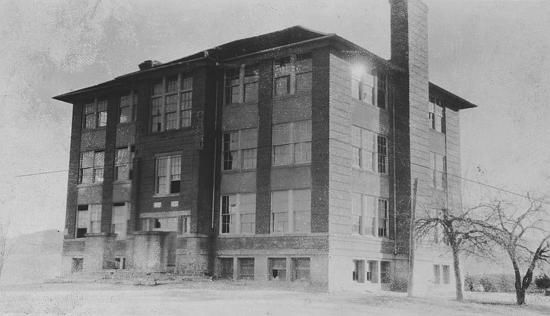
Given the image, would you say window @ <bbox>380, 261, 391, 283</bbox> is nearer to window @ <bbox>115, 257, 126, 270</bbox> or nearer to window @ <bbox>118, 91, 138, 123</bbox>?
window @ <bbox>115, 257, 126, 270</bbox>

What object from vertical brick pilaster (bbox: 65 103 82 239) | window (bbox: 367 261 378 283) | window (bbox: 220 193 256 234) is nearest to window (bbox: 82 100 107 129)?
vertical brick pilaster (bbox: 65 103 82 239)

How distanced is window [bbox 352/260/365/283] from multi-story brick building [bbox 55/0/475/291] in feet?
0.18

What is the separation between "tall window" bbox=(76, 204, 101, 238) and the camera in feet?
129

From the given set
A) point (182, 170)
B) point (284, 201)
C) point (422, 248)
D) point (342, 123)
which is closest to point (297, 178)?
point (284, 201)

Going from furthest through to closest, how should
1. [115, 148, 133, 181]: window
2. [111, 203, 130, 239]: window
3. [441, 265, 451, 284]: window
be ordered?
1. [115, 148, 133, 181]: window
2. [441, 265, 451, 284]: window
3. [111, 203, 130, 239]: window

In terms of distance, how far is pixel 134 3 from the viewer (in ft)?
74.3

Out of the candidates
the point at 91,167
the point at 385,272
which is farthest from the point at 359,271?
the point at 91,167

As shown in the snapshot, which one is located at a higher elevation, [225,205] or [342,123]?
[342,123]

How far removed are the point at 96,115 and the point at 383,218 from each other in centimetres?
1972

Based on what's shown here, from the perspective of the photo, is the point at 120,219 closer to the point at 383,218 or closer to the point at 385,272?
the point at 383,218

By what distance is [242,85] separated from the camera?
112ft

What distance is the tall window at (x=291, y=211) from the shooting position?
30594mm

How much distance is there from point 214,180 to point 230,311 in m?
15.7

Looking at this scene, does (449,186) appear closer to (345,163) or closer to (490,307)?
(345,163)
